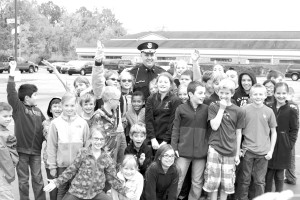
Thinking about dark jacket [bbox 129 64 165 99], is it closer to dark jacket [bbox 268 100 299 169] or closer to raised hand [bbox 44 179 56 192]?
dark jacket [bbox 268 100 299 169]

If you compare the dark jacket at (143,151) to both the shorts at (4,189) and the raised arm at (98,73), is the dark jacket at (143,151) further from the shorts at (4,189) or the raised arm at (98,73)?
the shorts at (4,189)

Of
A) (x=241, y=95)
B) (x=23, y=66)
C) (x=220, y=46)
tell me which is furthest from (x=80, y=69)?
(x=241, y=95)

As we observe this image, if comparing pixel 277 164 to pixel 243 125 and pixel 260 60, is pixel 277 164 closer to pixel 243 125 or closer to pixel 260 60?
pixel 243 125

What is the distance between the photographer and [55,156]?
15.5 feet

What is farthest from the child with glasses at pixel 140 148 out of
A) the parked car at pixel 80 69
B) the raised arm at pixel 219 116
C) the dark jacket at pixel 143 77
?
the parked car at pixel 80 69

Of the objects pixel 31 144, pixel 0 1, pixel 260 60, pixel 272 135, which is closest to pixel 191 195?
pixel 272 135

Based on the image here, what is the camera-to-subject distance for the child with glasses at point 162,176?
193 inches

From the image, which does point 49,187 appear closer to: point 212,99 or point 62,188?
point 62,188

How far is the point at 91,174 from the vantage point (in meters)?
4.48

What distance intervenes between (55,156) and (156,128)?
1.48m

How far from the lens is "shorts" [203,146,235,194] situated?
5.04 meters

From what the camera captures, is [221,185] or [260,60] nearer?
[221,185]

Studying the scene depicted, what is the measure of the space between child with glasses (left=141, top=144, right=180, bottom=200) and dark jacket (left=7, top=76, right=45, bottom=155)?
4.98 feet

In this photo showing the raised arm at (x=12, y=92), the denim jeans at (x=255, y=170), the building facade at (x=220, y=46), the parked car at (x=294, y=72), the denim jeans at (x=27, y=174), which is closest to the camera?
the raised arm at (x=12, y=92)
